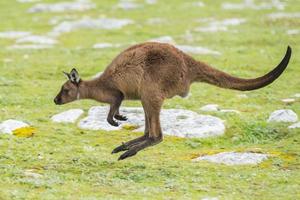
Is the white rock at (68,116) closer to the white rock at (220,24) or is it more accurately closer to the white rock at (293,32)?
the white rock at (293,32)

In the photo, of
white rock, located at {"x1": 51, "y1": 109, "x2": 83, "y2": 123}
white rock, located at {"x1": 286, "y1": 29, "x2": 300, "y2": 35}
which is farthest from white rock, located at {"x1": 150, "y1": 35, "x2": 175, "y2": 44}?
white rock, located at {"x1": 51, "y1": 109, "x2": 83, "y2": 123}

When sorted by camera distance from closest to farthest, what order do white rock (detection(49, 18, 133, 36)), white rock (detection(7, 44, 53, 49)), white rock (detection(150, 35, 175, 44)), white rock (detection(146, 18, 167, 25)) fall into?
white rock (detection(150, 35, 175, 44)) < white rock (detection(7, 44, 53, 49)) < white rock (detection(49, 18, 133, 36)) < white rock (detection(146, 18, 167, 25))

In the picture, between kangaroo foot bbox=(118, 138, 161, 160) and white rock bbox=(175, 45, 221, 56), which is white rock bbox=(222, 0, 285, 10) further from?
kangaroo foot bbox=(118, 138, 161, 160)

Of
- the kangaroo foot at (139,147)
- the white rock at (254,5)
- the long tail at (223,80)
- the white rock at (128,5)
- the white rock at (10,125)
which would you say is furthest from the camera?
the white rock at (128,5)

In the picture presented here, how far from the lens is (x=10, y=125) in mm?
14070

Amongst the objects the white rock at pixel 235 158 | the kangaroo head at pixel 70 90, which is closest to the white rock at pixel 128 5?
the kangaroo head at pixel 70 90

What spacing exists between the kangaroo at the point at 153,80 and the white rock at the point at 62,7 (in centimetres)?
2731

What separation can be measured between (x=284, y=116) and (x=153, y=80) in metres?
4.26

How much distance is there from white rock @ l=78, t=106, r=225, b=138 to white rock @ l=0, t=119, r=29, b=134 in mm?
1217

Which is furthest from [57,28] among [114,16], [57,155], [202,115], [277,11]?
[57,155]

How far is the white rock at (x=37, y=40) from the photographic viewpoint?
93.6 feet

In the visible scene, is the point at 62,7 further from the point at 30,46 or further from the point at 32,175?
the point at 32,175

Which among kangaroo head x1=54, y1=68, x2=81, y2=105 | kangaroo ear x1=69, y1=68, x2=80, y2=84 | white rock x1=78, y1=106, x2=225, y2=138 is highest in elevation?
kangaroo ear x1=69, y1=68, x2=80, y2=84

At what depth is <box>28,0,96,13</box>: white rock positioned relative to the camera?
128ft
